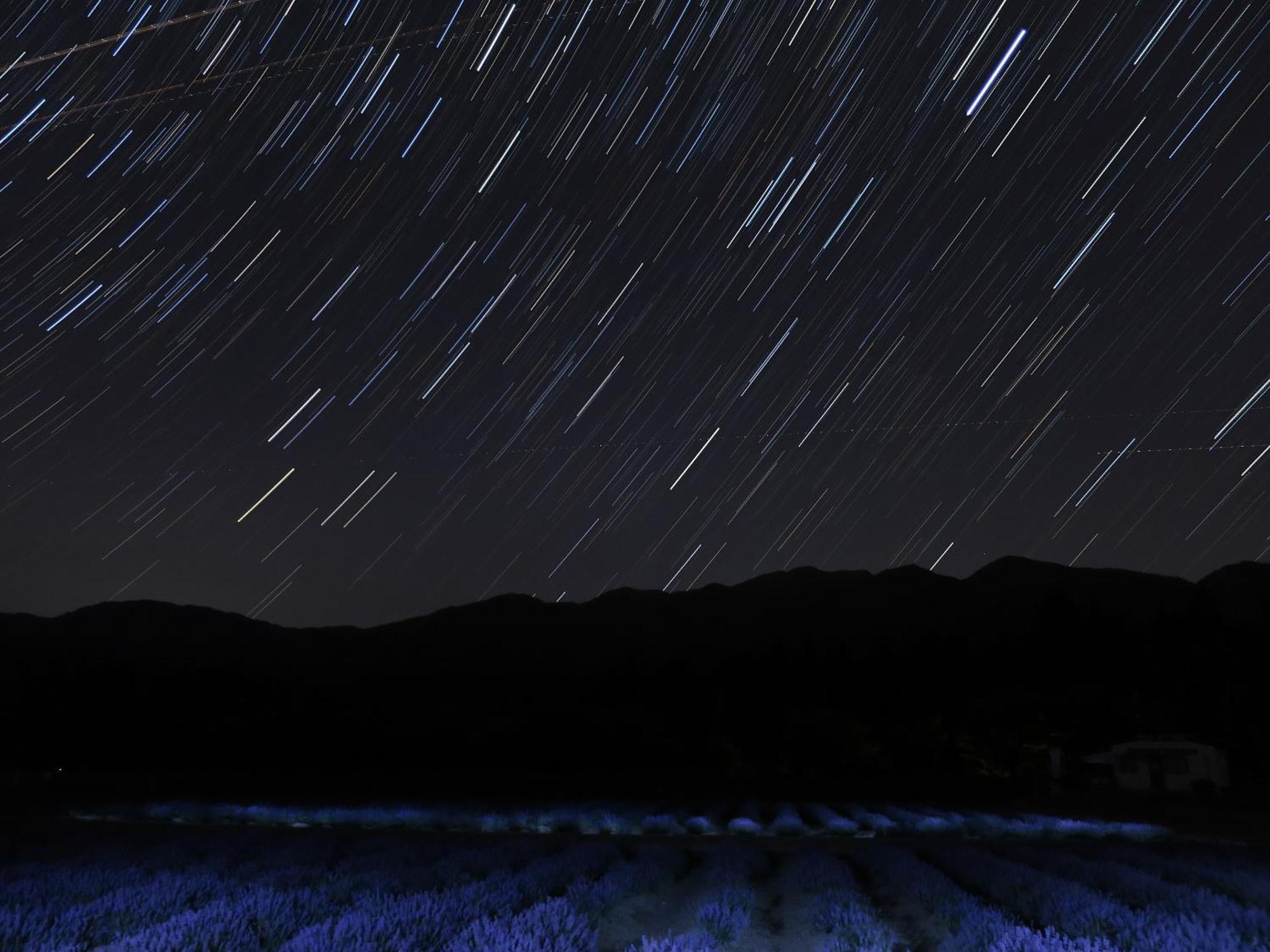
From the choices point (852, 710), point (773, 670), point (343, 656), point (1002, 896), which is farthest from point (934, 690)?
point (343, 656)

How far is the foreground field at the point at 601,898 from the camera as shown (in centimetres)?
750

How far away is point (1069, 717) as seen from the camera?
60.1 m

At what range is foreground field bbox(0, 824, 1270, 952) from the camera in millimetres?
7496

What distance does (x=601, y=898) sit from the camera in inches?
394

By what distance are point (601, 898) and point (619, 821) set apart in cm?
1508

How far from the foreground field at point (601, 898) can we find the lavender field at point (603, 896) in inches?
1.3

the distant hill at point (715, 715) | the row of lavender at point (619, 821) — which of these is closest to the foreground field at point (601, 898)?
the row of lavender at point (619, 821)

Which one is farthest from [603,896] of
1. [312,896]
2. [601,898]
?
[312,896]

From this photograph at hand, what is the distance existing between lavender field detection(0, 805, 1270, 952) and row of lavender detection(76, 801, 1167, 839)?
6.33 m

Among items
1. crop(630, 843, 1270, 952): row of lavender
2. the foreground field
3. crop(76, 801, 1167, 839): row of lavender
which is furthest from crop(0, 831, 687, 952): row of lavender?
crop(76, 801, 1167, 839): row of lavender

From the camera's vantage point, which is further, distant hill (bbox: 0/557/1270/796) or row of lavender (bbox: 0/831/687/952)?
distant hill (bbox: 0/557/1270/796)

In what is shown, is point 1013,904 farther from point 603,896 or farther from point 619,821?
point 619,821

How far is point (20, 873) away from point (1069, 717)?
59.5 m

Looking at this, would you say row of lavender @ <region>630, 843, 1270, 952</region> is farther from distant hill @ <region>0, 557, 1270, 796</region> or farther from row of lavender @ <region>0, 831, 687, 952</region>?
distant hill @ <region>0, 557, 1270, 796</region>
